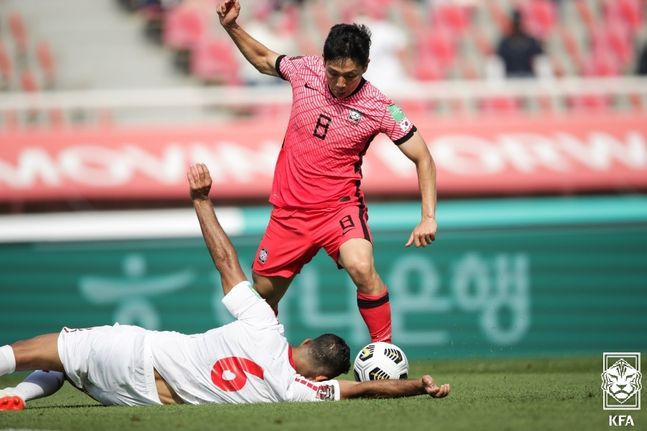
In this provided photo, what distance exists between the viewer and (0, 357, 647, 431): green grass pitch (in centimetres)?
627

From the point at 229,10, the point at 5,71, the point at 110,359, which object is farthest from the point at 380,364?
the point at 5,71

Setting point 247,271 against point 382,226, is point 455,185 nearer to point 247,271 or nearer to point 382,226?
point 382,226

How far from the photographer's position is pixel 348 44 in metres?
7.67

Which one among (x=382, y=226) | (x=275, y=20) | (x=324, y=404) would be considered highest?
(x=275, y=20)

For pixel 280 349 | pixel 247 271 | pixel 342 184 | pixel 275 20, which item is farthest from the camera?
pixel 275 20

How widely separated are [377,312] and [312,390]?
3.82 ft

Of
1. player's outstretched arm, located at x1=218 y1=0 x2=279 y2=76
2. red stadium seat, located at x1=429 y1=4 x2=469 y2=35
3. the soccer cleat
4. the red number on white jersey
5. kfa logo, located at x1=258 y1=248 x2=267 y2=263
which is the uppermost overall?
red stadium seat, located at x1=429 y1=4 x2=469 y2=35

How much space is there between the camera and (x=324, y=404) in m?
7.11

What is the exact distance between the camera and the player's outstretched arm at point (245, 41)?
333 inches

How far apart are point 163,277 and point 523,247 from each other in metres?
4.14

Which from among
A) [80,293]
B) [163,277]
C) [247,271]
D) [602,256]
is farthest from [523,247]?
[80,293]

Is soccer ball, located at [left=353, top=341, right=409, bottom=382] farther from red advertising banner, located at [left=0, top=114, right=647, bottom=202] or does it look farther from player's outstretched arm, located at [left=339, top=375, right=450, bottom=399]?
red advertising banner, located at [left=0, top=114, right=647, bottom=202]

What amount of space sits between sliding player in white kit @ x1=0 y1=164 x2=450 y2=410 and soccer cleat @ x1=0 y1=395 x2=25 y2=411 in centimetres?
38

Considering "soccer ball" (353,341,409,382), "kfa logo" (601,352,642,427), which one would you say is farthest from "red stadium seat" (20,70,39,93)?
"soccer ball" (353,341,409,382)
